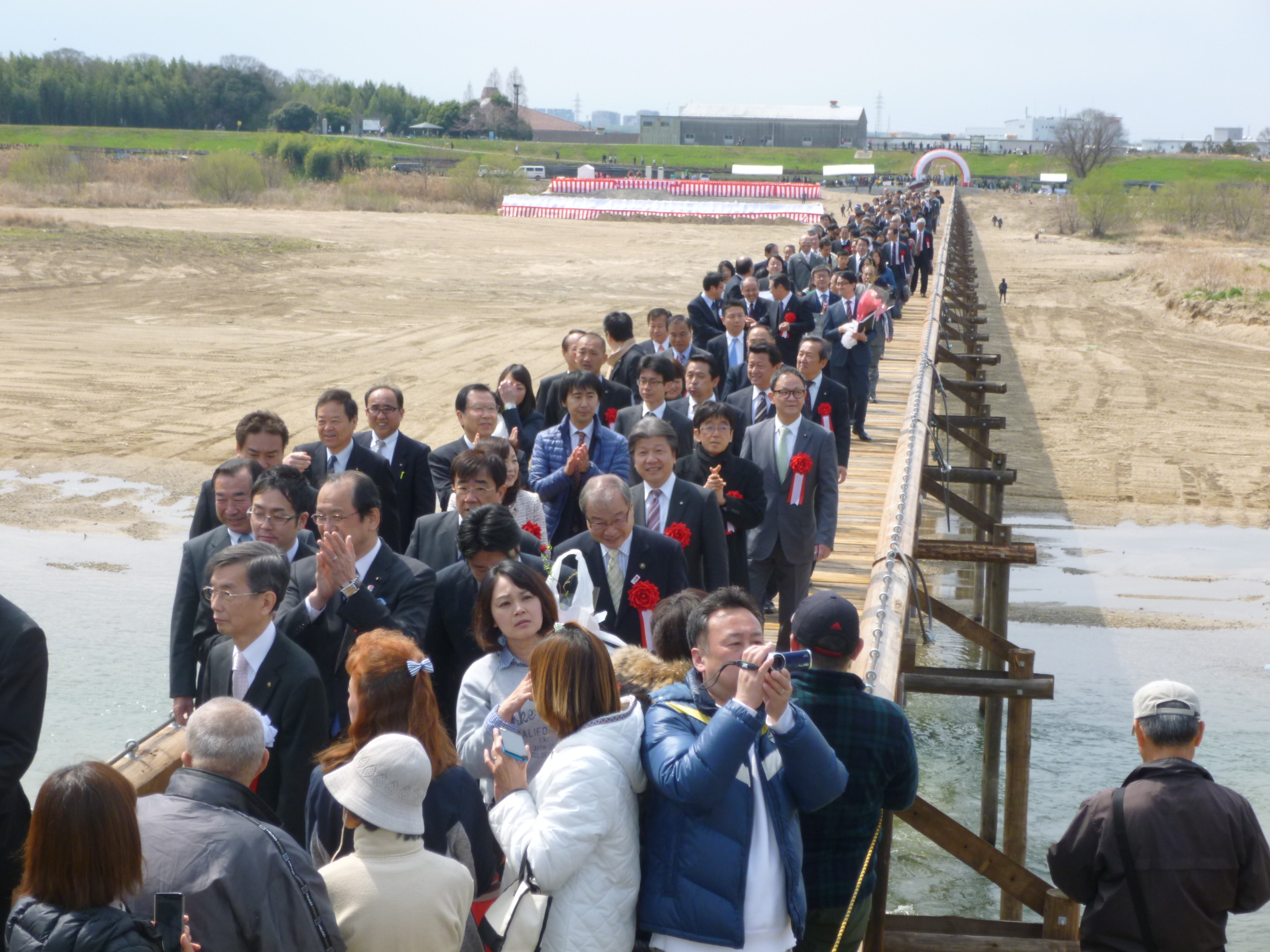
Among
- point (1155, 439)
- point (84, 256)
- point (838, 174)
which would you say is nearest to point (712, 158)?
point (838, 174)

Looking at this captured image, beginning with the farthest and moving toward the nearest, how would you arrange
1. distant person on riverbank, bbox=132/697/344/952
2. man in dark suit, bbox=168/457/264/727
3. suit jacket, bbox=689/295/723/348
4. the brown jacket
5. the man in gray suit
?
suit jacket, bbox=689/295/723/348 → the man in gray suit → man in dark suit, bbox=168/457/264/727 → the brown jacket → distant person on riverbank, bbox=132/697/344/952

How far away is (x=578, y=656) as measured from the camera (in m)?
3.45

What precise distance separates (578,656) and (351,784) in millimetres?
695

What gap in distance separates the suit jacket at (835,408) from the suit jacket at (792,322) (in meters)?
2.97

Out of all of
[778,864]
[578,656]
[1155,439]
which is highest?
[578,656]

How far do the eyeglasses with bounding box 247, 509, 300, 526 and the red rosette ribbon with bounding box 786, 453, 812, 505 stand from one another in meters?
3.18

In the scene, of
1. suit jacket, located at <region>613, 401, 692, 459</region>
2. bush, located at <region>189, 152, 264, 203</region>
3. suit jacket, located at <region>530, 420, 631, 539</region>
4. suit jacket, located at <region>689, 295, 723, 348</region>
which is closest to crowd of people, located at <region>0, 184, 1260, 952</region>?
suit jacket, located at <region>530, 420, 631, 539</region>

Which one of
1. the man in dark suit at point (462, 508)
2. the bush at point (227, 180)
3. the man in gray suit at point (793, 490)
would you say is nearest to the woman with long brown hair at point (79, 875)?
the man in dark suit at point (462, 508)

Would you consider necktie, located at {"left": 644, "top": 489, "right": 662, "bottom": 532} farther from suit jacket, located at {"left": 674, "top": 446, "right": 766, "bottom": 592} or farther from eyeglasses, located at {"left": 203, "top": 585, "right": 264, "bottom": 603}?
eyeglasses, located at {"left": 203, "top": 585, "right": 264, "bottom": 603}

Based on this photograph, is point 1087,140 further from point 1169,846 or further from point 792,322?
point 1169,846

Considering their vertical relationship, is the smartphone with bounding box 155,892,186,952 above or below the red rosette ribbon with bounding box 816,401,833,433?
below

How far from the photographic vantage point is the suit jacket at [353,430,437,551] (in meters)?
7.37

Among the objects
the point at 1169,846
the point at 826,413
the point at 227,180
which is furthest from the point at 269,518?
the point at 227,180

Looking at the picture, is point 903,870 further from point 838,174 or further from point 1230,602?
point 838,174
